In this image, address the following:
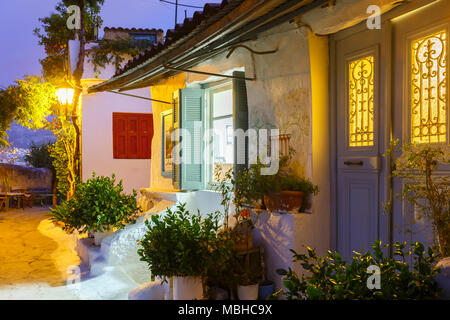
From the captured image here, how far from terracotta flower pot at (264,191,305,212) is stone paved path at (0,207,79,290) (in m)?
3.50

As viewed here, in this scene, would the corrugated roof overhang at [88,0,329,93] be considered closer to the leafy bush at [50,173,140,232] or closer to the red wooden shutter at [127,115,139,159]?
the leafy bush at [50,173,140,232]

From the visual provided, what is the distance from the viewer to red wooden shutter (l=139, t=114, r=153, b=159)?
12.6 meters

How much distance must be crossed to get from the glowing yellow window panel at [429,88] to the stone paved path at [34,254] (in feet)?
16.9

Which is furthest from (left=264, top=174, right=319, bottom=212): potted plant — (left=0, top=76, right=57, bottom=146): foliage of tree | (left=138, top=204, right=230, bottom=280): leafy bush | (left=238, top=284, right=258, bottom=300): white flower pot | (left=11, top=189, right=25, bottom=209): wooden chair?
(left=11, top=189, right=25, bottom=209): wooden chair

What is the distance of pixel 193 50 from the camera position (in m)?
5.04

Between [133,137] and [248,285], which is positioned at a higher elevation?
[133,137]

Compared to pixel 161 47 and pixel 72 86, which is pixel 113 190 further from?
pixel 72 86

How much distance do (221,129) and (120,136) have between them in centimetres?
590

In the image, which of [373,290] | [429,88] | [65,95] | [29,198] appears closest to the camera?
[373,290]

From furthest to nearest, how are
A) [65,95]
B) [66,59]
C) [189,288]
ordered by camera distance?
[66,59]
[65,95]
[189,288]

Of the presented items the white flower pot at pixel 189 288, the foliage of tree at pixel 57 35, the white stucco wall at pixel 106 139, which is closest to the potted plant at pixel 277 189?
the white flower pot at pixel 189 288

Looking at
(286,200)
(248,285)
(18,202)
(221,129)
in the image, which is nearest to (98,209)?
(221,129)

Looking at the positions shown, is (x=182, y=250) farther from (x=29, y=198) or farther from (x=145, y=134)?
(x=29, y=198)

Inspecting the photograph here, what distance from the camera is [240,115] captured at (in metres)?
5.56
